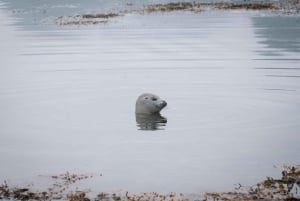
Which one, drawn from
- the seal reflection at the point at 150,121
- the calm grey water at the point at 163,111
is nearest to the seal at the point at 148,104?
the seal reflection at the point at 150,121

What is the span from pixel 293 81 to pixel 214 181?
12.1 meters

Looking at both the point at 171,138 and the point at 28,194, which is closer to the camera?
the point at 28,194

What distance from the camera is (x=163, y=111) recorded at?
1938 cm

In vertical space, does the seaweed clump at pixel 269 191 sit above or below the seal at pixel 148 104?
below

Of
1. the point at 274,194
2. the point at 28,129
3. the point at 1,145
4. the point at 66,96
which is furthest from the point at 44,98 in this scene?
the point at 274,194

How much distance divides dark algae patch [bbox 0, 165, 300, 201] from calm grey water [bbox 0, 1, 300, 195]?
43 centimetres

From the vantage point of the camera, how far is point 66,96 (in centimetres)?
2228

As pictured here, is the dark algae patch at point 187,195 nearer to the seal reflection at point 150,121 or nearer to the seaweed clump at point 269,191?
the seaweed clump at point 269,191

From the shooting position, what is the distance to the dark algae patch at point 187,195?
11.2m

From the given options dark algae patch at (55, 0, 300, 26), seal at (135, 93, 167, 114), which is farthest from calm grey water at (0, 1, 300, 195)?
dark algae patch at (55, 0, 300, 26)

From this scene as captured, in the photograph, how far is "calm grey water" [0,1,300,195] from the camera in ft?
44.4

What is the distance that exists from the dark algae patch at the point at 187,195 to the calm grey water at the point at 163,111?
1.42ft

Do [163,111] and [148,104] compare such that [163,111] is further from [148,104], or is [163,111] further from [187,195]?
[187,195]

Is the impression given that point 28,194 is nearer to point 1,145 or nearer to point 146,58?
point 1,145
